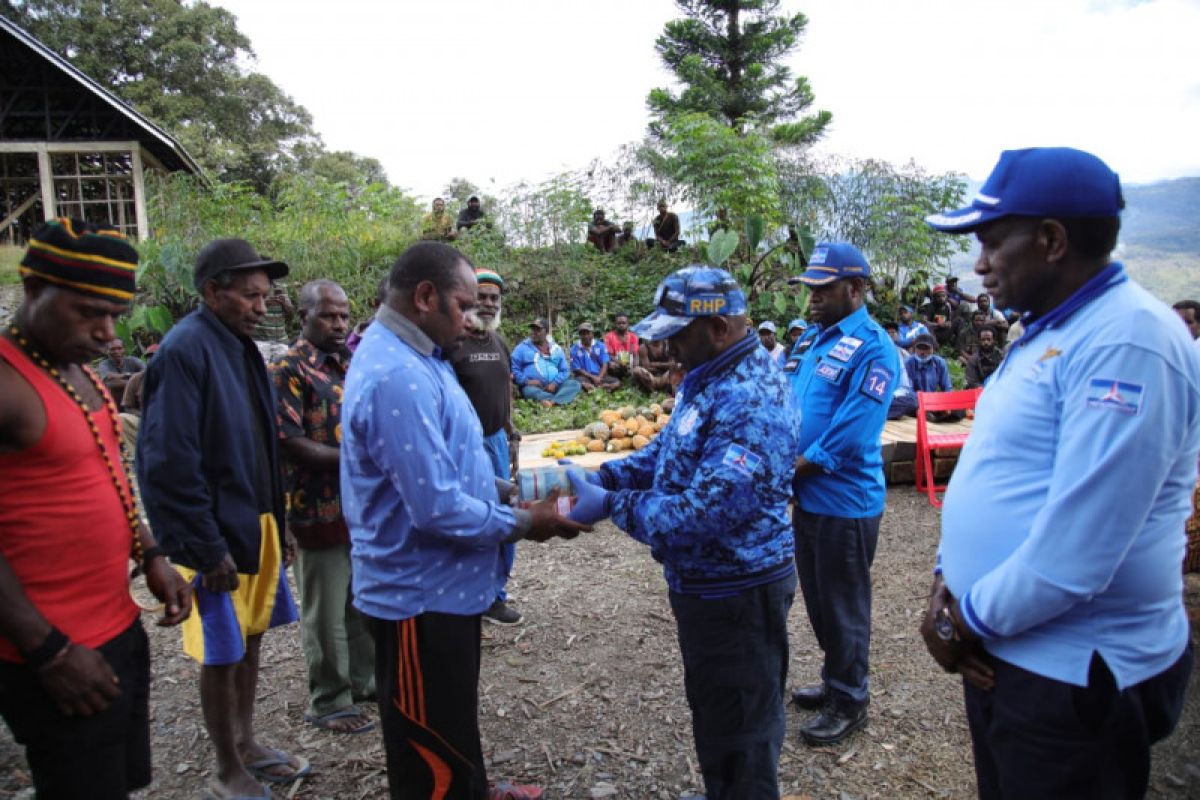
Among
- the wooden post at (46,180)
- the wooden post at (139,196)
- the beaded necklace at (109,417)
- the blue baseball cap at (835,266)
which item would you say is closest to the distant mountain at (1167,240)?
the blue baseball cap at (835,266)

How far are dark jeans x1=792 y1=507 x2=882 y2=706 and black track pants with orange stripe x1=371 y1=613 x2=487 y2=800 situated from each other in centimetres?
167

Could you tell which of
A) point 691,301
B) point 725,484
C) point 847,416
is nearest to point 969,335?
point 847,416

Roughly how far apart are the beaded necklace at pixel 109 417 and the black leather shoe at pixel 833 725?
2.75 metres

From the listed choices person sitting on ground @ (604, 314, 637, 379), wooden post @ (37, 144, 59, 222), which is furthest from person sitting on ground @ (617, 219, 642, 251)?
wooden post @ (37, 144, 59, 222)

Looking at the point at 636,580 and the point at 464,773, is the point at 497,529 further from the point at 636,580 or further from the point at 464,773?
the point at 636,580

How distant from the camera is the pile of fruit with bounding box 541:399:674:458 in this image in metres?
7.90

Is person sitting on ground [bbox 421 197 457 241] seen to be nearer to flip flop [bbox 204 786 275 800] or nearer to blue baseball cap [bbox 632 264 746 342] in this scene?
flip flop [bbox 204 786 275 800]

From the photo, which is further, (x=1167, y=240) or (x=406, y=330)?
(x=1167, y=240)

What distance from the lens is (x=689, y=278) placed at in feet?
7.45

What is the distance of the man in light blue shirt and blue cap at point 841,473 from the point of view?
10.5 feet

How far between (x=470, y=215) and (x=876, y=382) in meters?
14.3

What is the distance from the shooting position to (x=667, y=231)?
18094 mm

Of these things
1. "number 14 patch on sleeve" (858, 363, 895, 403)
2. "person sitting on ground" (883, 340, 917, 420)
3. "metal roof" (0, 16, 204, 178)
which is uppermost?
"metal roof" (0, 16, 204, 178)

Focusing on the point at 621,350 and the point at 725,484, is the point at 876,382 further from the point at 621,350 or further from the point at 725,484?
the point at 621,350
